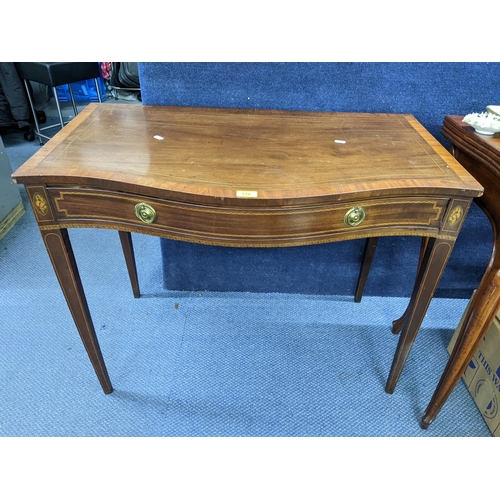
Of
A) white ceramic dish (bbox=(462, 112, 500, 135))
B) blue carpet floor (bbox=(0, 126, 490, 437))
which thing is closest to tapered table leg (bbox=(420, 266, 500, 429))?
blue carpet floor (bbox=(0, 126, 490, 437))

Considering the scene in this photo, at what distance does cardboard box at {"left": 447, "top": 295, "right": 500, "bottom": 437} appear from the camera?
1.08 m

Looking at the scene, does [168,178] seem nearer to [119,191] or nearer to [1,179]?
[119,191]

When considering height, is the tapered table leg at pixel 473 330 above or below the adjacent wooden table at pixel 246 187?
below

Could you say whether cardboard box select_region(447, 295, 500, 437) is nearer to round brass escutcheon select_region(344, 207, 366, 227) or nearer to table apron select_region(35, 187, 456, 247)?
table apron select_region(35, 187, 456, 247)

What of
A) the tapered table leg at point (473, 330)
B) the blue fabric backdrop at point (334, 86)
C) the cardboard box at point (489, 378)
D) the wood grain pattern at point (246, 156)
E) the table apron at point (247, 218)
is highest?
the blue fabric backdrop at point (334, 86)

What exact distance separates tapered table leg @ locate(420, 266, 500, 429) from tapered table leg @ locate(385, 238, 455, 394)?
9 centimetres

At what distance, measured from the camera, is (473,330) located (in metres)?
0.91

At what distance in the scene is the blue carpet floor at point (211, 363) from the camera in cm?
110

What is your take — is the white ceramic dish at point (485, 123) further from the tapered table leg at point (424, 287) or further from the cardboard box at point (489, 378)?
the cardboard box at point (489, 378)

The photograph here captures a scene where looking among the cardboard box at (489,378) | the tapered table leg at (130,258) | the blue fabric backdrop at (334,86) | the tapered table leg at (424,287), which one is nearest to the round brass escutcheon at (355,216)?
the tapered table leg at (424,287)

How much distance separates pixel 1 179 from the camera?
5.93 ft

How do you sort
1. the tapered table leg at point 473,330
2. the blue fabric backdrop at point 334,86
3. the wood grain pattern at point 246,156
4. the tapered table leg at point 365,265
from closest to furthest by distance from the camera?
the wood grain pattern at point 246,156, the tapered table leg at point 473,330, the blue fabric backdrop at point 334,86, the tapered table leg at point 365,265

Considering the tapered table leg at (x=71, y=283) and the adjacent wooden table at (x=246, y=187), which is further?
the tapered table leg at (x=71, y=283)

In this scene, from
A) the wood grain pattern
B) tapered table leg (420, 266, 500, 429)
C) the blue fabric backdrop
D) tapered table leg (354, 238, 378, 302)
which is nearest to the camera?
the wood grain pattern
